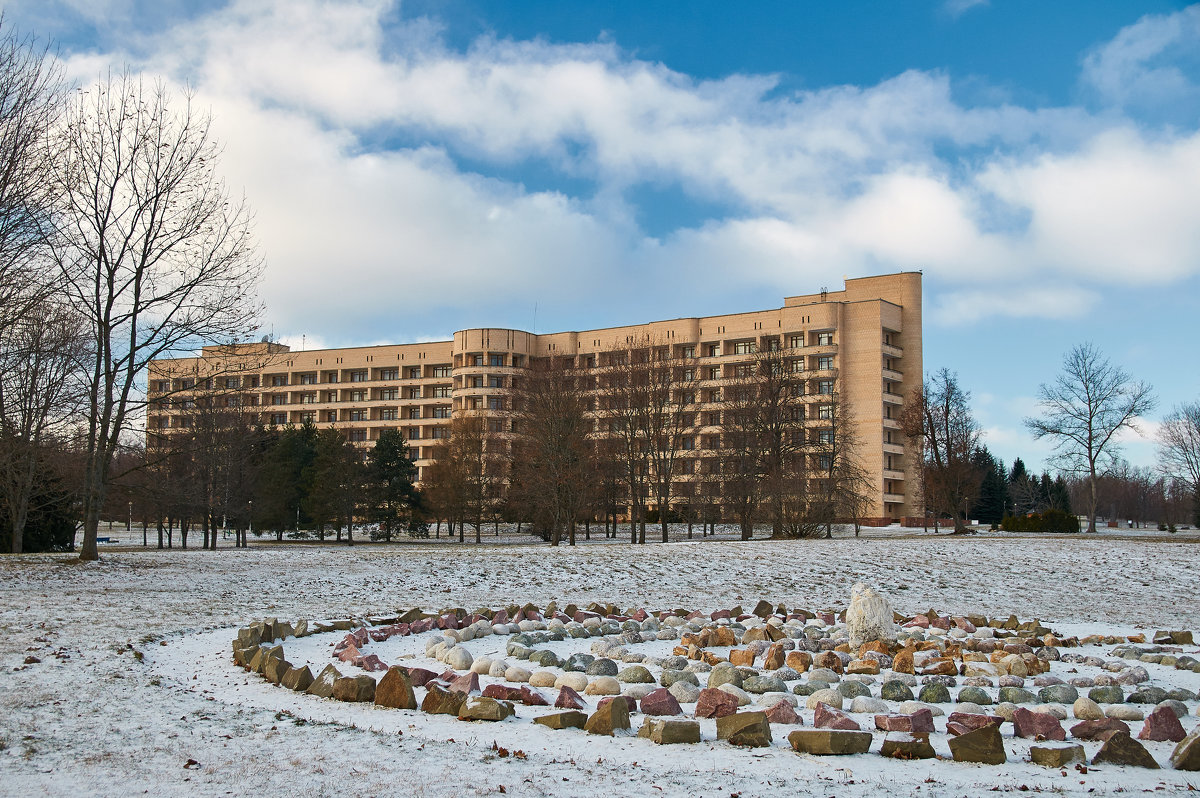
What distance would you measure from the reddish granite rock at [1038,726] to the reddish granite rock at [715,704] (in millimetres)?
2108

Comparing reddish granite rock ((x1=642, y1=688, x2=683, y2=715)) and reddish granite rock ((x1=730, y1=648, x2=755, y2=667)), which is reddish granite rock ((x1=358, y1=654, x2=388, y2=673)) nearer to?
reddish granite rock ((x1=642, y1=688, x2=683, y2=715))

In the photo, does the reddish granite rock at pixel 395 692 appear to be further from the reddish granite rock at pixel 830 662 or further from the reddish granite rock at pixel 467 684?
the reddish granite rock at pixel 830 662

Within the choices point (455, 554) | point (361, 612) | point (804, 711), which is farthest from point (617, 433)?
point (804, 711)

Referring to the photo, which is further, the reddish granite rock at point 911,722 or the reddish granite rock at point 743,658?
the reddish granite rock at point 743,658

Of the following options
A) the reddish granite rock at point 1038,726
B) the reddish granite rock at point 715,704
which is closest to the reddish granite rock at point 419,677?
the reddish granite rock at point 715,704

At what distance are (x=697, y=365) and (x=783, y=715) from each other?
55607 mm

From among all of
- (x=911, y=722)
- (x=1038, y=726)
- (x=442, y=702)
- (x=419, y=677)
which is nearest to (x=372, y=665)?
(x=419, y=677)

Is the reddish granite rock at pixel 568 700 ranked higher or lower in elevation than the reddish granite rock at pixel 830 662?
higher

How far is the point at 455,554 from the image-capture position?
29.8 m

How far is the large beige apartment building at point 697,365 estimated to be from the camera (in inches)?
3014

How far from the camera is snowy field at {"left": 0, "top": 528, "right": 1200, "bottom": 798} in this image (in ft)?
18.0

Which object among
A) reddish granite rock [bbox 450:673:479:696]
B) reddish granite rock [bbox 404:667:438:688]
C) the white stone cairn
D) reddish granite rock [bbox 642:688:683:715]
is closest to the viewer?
reddish granite rock [bbox 642:688:683:715]

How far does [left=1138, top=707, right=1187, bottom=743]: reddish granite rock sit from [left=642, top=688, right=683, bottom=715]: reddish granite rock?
3.45 m

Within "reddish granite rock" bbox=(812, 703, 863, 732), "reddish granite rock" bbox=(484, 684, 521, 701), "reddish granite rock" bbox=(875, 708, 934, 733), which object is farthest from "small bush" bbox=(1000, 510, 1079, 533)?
"reddish granite rock" bbox=(484, 684, 521, 701)
